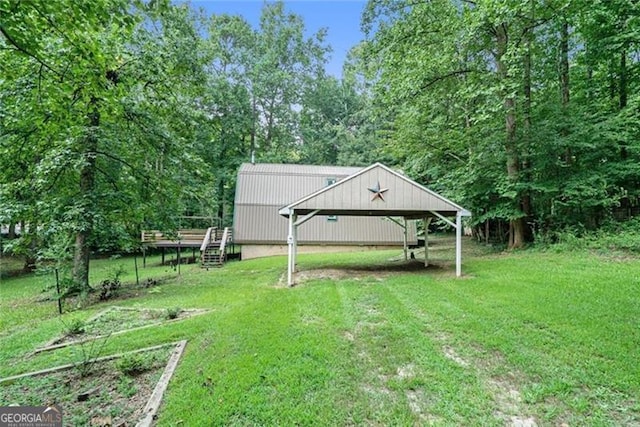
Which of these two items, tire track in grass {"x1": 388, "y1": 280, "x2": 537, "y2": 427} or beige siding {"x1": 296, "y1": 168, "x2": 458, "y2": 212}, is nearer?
tire track in grass {"x1": 388, "y1": 280, "x2": 537, "y2": 427}

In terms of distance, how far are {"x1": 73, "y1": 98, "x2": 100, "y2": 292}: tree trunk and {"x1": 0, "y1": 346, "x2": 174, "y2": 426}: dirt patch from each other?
4.89 m

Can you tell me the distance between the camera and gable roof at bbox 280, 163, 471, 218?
8.48 m

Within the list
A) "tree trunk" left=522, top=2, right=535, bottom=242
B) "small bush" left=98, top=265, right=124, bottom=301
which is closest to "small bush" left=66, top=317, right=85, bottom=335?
"small bush" left=98, top=265, right=124, bottom=301

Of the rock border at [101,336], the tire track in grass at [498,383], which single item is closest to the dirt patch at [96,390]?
the rock border at [101,336]

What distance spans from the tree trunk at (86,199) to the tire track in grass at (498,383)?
7.97 metres

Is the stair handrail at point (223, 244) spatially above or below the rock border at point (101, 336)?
above

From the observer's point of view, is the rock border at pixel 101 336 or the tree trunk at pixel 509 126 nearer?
the rock border at pixel 101 336

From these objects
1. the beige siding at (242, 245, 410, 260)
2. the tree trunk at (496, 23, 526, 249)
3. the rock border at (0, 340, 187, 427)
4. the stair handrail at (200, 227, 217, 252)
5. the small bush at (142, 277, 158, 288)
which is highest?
the tree trunk at (496, 23, 526, 249)

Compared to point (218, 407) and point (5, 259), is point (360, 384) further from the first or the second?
point (5, 259)

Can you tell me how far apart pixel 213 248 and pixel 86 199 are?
26.2 ft

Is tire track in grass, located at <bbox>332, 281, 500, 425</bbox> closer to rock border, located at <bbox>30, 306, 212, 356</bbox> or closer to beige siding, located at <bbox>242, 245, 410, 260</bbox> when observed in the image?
rock border, located at <bbox>30, 306, 212, 356</bbox>

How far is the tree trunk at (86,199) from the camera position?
25.9ft

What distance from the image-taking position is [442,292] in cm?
690

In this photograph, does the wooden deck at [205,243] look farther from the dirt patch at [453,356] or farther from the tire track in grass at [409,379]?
the dirt patch at [453,356]
